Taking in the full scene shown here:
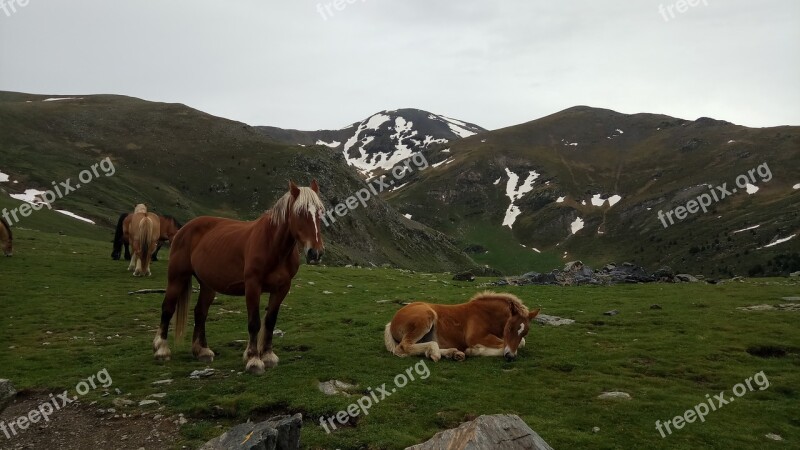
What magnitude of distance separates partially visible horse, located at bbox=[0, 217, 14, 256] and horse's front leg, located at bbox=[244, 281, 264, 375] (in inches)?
1031

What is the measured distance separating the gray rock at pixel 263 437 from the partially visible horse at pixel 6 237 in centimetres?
3018

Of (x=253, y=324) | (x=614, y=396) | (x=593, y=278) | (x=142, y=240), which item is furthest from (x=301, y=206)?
(x=593, y=278)

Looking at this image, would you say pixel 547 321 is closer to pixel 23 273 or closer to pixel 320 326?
pixel 320 326

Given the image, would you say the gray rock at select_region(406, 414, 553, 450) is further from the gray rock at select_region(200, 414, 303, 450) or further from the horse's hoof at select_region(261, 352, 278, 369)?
the horse's hoof at select_region(261, 352, 278, 369)

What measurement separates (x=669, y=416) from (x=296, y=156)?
112657 millimetres

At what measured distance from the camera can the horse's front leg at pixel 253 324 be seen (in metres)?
10.9

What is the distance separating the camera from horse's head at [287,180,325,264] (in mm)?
10266

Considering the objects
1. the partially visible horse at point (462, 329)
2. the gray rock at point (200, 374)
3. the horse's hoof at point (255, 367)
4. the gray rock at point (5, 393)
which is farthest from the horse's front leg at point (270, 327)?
the gray rock at point (5, 393)

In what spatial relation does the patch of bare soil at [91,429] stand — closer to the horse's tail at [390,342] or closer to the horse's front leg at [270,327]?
the horse's front leg at [270,327]

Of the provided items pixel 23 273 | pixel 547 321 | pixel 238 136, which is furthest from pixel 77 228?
pixel 238 136

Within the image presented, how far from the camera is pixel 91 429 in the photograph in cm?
927

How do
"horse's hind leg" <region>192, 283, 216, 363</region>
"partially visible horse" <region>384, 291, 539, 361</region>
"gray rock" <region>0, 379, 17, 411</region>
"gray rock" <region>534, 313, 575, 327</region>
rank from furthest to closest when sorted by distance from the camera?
"gray rock" <region>534, 313, 575, 327</region> < "partially visible horse" <region>384, 291, 539, 361</region> < "horse's hind leg" <region>192, 283, 216, 363</region> < "gray rock" <region>0, 379, 17, 411</region>

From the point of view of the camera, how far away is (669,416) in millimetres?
9609

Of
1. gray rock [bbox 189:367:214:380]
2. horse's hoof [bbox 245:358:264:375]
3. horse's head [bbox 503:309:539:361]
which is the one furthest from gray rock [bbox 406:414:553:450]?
gray rock [bbox 189:367:214:380]
